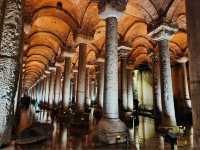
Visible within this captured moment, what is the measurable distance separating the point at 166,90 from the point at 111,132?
387 centimetres

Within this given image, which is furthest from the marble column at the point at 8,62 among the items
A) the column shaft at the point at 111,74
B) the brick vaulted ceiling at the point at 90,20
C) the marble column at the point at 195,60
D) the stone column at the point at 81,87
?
the stone column at the point at 81,87

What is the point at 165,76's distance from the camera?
8.95 m

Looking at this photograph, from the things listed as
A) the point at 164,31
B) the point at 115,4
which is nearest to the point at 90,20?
the point at 115,4

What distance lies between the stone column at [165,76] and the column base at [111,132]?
286 centimetres

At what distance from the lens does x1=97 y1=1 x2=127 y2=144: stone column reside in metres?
6.38

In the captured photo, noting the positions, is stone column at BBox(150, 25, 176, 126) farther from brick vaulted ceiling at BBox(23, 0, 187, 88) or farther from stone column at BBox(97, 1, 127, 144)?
stone column at BBox(97, 1, 127, 144)

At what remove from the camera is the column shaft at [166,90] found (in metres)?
8.52

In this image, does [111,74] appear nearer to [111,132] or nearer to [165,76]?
[111,132]

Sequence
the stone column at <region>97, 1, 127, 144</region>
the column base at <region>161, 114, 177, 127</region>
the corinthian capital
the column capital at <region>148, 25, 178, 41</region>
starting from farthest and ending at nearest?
the column capital at <region>148, 25, 178, 41</region>
the column base at <region>161, 114, 177, 127</region>
the corinthian capital
the stone column at <region>97, 1, 127, 144</region>

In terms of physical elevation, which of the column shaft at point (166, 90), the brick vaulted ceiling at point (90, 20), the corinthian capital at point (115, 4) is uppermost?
the brick vaulted ceiling at point (90, 20)

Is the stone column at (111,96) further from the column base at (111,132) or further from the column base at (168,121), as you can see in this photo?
the column base at (168,121)

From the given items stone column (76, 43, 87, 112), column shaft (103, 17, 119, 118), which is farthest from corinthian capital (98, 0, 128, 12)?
stone column (76, 43, 87, 112)

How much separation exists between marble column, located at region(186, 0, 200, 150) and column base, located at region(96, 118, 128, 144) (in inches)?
145

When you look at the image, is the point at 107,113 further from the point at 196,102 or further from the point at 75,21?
the point at 75,21
